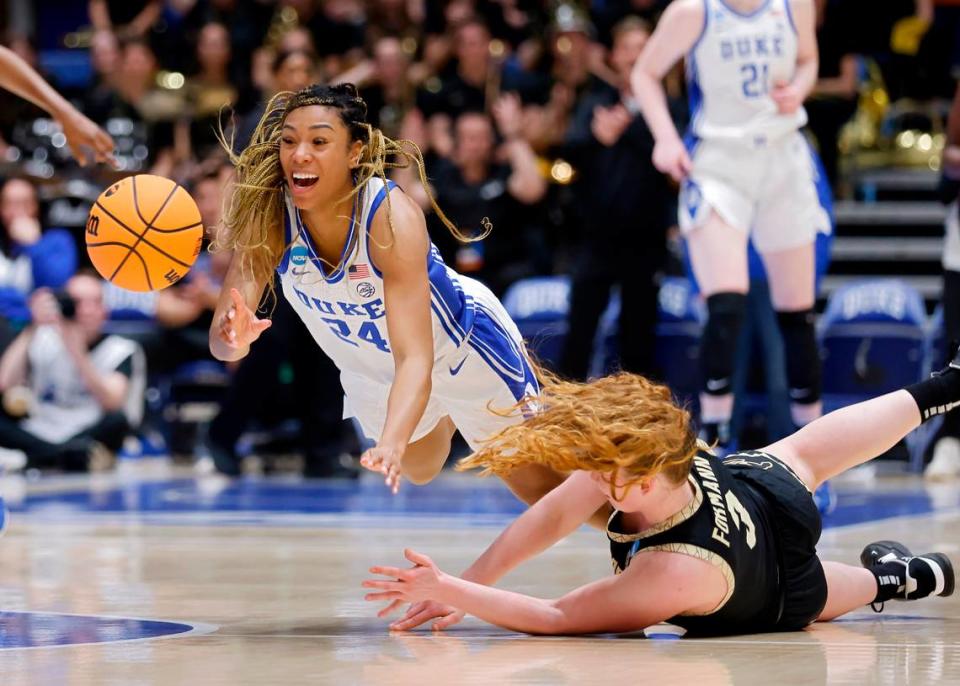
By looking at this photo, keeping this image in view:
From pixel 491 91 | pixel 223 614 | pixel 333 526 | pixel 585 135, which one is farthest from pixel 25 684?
pixel 491 91

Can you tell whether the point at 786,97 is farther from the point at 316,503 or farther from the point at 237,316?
the point at 237,316

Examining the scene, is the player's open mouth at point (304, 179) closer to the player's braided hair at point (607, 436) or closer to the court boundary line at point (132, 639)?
the player's braided hair at point (607, 436)

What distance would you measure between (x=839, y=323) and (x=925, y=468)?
1128mm

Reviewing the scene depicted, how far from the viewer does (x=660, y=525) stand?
3.92m

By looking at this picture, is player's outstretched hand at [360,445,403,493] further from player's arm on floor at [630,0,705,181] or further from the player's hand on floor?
the player's hand on floor

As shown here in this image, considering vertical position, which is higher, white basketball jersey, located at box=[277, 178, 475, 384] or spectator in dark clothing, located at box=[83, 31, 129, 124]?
spectator in dark clothing, located at box=[83, 31, 129, 124]

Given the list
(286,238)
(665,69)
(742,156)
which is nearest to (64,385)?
(665,69)

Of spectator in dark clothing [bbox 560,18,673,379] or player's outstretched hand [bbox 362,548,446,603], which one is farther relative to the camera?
spectator in dark clothing [bbox 560,18,673,379]

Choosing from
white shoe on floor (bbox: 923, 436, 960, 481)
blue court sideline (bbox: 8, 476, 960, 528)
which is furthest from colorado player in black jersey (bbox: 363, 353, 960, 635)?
white shoe on floor (bbox: 923, 436, 960, 481)

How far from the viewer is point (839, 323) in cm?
1070

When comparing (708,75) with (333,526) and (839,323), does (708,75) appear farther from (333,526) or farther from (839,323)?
(839,323)

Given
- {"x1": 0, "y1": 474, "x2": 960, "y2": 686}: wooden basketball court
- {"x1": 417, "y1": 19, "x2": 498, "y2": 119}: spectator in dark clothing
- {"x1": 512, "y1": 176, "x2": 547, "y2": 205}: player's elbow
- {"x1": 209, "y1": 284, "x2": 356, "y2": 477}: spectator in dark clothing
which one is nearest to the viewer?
{"x1": 0, "y1": 474, "x2": 960, "y2": 686}: wooden basketball court

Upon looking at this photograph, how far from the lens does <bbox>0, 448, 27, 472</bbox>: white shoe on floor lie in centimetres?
1091

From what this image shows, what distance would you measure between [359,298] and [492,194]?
666 cm
